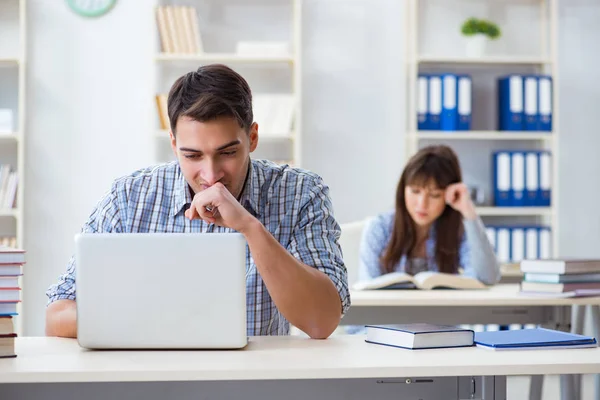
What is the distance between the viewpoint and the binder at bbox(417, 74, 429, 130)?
13.9 ft

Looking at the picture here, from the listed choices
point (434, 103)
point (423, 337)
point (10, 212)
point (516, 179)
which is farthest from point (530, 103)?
point (423, 337)

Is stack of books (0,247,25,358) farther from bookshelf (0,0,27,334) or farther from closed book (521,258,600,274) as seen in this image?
bookshelf (0,0,27,334)

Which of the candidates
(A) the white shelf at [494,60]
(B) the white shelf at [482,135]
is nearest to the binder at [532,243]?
(B) the white shelf at [482,135]

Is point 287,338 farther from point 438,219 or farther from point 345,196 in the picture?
point 345,196

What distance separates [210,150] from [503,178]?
2.94 m

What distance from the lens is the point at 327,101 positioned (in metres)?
4.51

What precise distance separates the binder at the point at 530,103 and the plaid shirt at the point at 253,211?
269 cm

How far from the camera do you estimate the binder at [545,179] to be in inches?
168

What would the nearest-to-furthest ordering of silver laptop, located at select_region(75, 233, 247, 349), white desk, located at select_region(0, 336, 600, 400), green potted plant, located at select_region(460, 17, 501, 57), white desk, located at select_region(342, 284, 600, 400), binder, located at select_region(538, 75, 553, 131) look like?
1. white desk, located at select_region(0, 336, 600, 400)
2. silver laptop, located at select_region(75, 233, 247, 349)
3. white desk, located at select_region(342, 284, 600, 400)
4. binder, located at select_region(538, 75, 553, 131)
5. green potted plant, located at select_region(460, 17, 501, 57)

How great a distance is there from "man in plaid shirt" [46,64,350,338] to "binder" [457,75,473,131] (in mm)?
2486

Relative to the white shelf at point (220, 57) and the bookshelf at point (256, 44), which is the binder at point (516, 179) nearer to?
the bookshelf at point (256, 44)

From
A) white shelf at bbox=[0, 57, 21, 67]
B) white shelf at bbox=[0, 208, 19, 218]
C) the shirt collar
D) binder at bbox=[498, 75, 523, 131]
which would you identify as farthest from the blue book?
white shelf at bbox=[0, 57, 21, 67]

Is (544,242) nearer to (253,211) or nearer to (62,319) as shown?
(253,211)

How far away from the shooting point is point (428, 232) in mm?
3215
